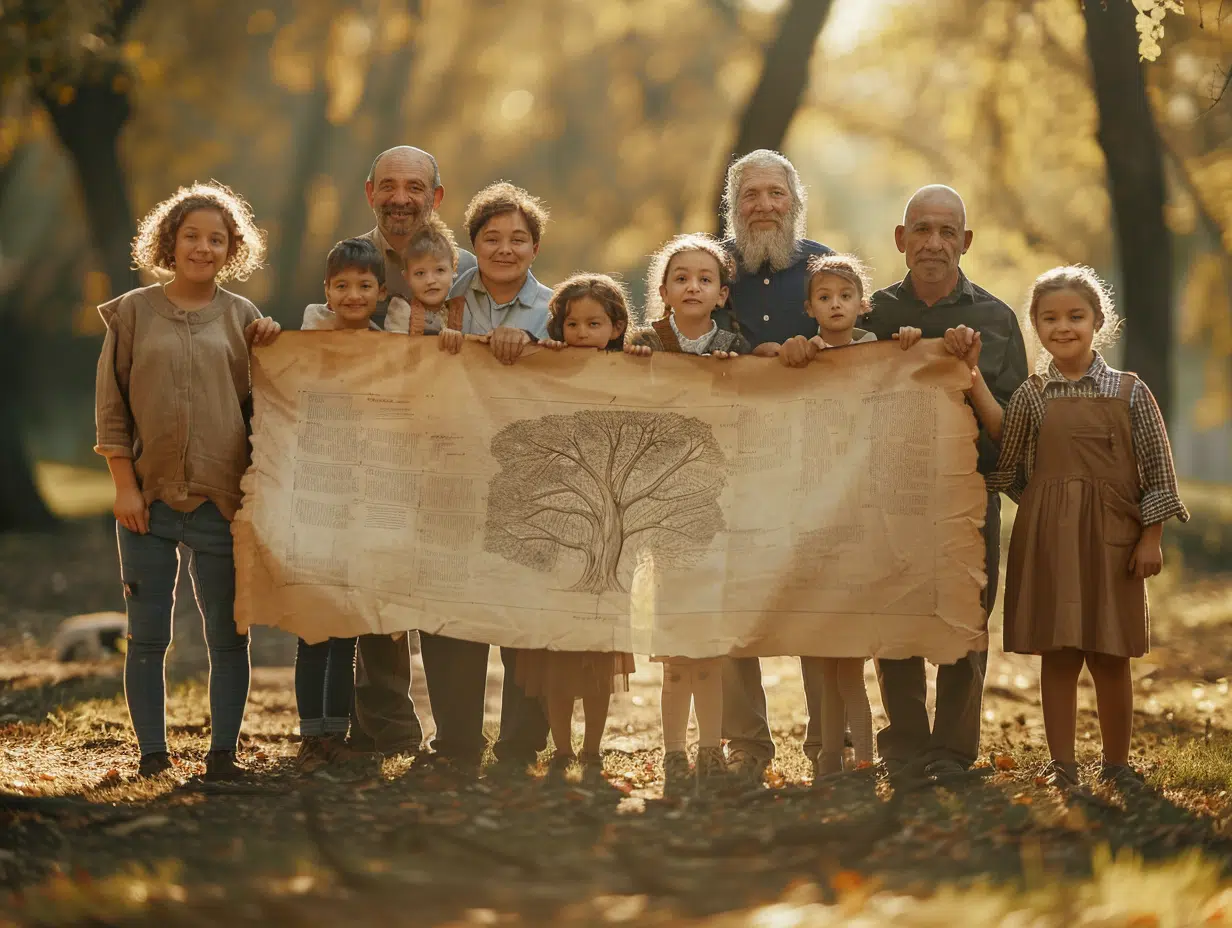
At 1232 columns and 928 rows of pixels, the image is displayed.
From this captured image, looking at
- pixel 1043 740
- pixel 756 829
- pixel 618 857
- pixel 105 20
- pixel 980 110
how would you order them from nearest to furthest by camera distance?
1. pixel 618 857
2. pixel 756 829
3. pixel 1043 740
4. pixel 105 20
5. pixel 980 110

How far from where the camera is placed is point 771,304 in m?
6.08

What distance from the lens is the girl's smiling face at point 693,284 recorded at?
18.5 feet

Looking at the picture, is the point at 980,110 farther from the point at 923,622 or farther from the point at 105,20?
the point at 923,622

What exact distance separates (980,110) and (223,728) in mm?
12116

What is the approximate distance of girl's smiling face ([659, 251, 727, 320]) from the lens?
5.63 metres

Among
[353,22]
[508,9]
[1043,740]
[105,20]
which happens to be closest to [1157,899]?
[1043,740]

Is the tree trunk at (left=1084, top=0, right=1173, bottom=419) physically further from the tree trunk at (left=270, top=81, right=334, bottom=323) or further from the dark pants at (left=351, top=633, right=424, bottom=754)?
the tree trunk at (left=270, top=81, right=334, bottom=323)

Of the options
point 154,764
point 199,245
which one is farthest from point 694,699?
point 199,245

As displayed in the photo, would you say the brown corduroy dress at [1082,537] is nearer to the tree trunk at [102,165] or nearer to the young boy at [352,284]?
the young boy at [352,284]

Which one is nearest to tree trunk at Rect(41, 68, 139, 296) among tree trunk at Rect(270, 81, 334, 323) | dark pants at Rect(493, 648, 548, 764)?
tree trunk at Rect(270, 81, 334, 323)

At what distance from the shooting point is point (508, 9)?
62.5 feet

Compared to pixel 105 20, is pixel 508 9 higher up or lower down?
higher up

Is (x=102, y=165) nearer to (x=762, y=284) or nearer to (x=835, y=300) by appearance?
(x=762, y=284)

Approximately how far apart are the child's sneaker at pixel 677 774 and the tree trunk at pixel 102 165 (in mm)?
9007
